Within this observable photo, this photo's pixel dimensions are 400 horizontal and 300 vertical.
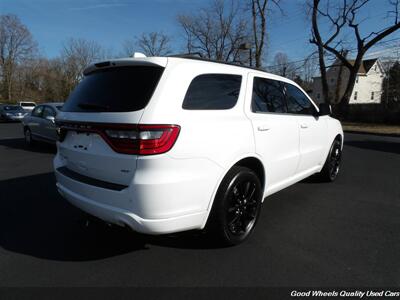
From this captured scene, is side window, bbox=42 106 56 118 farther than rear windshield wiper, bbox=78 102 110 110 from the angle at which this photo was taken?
Yes

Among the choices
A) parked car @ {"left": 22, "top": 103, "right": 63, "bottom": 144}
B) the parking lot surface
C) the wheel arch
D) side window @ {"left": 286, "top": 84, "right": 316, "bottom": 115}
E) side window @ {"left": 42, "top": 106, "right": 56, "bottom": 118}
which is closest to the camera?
the parking lot surface

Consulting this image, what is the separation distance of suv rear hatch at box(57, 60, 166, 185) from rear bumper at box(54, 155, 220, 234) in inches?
4.8

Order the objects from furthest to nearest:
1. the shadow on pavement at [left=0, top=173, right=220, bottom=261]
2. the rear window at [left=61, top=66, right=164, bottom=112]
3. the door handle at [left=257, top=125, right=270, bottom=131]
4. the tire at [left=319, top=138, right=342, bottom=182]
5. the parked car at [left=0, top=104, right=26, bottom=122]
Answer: the parked car at [left=0, top=104, right=26, bottom=122], the tire at [left=319, top=138, right=342, bottom=182], the door handle at [left=257, top=125, right=270, bottom=131], the shadow on pavement at [left=0, top=173, right=220, bottom=261], the rear window at [left=61, top=66, right=164, bottom=112]

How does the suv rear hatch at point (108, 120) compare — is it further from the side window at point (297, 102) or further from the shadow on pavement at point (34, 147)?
the shadow on pavement at point (34, 147)

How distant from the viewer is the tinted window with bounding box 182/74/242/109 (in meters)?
2.64

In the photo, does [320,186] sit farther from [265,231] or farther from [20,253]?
[20,253]

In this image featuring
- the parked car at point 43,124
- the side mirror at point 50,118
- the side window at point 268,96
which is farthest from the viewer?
the parked car at point 43,124

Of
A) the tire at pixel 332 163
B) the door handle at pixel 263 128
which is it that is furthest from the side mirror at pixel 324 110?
the door handle at pixel 263 128

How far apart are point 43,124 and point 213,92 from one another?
8029 millimetres

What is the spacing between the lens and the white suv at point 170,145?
2359 millimetres

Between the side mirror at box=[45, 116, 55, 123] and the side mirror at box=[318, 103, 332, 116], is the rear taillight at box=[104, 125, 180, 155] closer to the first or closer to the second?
the side mirror at box=[318, 103, 332, 116]

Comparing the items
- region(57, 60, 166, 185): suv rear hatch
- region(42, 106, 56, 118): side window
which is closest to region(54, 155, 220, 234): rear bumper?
region(57, 60, 166, 185): suv rear hatch

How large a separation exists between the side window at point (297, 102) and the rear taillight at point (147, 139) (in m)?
2.17

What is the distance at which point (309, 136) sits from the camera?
14.2ft
